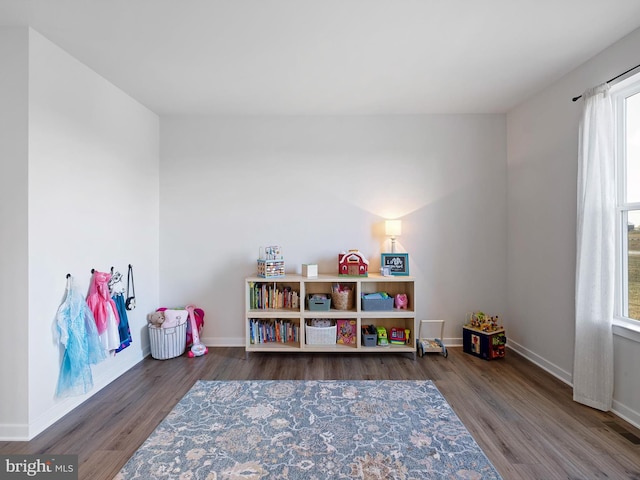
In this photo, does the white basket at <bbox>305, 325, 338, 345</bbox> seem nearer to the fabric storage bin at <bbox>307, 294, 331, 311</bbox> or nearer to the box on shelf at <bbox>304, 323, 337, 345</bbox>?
the box on shelf at <bbox>304, 323, 337, 345</bbox>

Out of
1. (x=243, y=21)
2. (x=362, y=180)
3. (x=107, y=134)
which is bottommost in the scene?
(x=362, y=180)

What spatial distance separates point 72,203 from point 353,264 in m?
2.52

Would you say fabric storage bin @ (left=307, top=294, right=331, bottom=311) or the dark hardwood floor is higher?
fabric storage bin @ (left=307, top=294, right=331, bottom=311)

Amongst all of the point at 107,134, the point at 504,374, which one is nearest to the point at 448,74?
the point at 504,374

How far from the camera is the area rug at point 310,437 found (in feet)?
5.76

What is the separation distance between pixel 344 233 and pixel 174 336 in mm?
2132

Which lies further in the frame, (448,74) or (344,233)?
(344,233)

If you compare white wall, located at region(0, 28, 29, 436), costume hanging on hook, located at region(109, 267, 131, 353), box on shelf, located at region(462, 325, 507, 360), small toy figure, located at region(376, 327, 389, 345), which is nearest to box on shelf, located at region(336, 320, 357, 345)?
small toy figure, located at region(376, 327, 389, 345)

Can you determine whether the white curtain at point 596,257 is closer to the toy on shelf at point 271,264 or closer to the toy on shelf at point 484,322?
the toy on shelf at point 484,322

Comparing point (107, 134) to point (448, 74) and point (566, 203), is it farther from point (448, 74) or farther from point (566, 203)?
point (566, 203)

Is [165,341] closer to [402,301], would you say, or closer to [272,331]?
[272,331]

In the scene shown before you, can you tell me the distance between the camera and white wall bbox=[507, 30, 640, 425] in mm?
2279

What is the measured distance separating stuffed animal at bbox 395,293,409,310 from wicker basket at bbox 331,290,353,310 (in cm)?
50

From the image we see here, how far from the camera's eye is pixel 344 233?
12.2 ft
